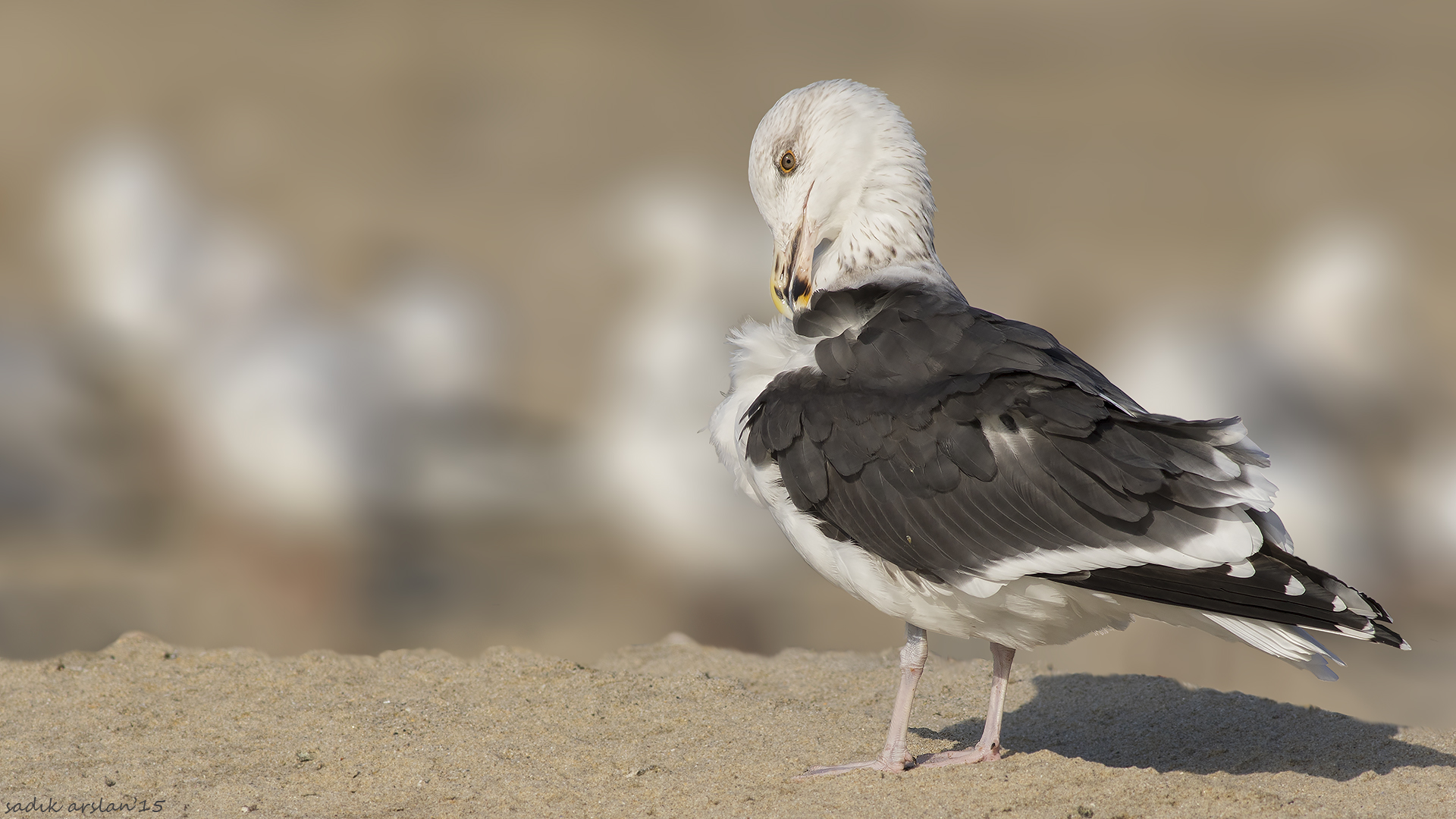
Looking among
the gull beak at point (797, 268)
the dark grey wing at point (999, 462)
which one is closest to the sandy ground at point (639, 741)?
the dark grey wing at point (999, 462)

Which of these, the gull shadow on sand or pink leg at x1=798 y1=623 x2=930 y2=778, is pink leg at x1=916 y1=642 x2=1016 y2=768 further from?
the gull shadow on sand

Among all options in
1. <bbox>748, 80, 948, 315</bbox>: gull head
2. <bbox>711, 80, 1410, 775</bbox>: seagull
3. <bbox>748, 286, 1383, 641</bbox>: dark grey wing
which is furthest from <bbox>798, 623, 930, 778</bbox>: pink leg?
<bbox>748, 80, 948, 315</bbox>: gull head

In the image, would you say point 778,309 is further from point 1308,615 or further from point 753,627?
point 753,627

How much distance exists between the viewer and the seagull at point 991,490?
2.91 metres

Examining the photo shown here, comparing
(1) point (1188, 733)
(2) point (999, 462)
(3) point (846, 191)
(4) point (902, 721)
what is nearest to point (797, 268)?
(3) point (846, 191)

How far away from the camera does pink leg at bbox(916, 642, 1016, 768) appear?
355cm

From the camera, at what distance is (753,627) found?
8.61 meters

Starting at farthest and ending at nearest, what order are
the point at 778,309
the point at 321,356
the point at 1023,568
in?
the point at 321,356 < the point at 778,309 < the point at 1023,568

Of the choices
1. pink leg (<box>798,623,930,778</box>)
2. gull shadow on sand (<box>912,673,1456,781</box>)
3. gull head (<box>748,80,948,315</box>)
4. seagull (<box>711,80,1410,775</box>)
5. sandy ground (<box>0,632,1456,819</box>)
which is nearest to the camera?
seagull (<box>711,80,1410,775</box>)

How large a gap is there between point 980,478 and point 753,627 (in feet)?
18.5

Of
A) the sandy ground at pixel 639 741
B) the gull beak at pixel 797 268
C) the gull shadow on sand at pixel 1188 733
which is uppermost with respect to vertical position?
the gull beak at pixel 797 268

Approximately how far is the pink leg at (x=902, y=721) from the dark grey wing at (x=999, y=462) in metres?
0.46

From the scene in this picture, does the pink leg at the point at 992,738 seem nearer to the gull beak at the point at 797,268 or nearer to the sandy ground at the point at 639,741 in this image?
the sandy ground at the point at 639,741

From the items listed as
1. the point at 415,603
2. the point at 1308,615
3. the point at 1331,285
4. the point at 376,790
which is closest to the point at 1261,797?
the point at 1308,615
